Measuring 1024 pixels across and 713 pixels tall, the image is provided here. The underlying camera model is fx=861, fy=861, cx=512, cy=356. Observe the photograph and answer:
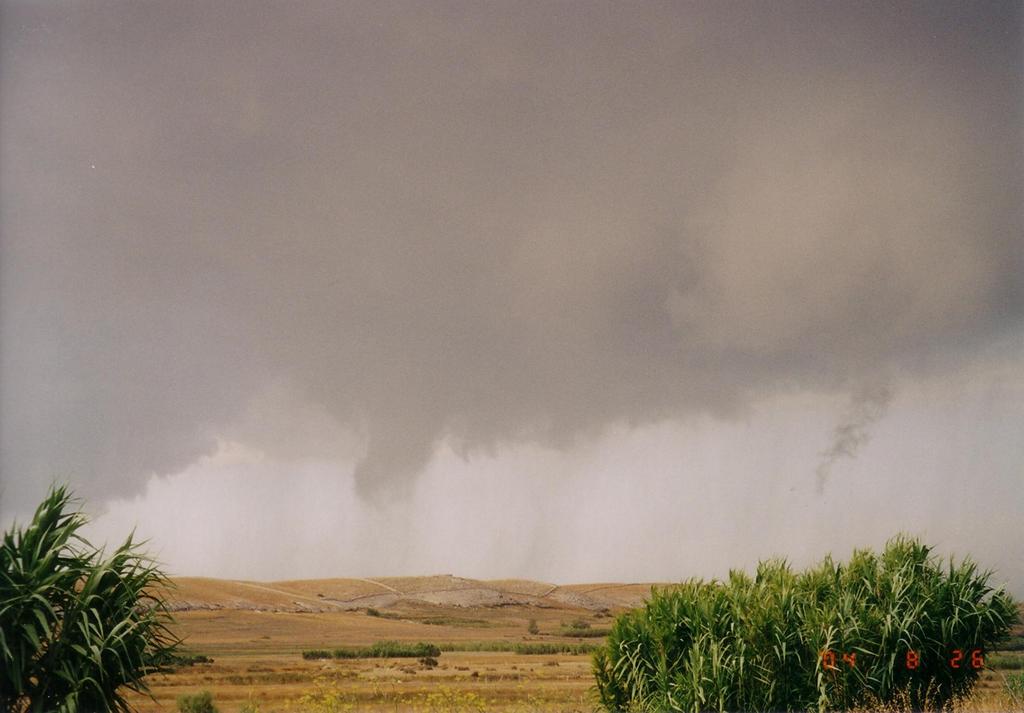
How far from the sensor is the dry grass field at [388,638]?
7973mm

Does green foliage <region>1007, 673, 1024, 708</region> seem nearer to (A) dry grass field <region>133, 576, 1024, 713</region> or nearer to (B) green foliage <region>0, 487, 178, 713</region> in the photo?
(A) dry grass field <region>133, 576, 1024, 713</region>

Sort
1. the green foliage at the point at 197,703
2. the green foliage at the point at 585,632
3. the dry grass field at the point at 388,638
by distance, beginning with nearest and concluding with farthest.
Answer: the green foliage at the point at 197,703
the dry grass field at the point at 388,638
the green foliage at the point at 585,632

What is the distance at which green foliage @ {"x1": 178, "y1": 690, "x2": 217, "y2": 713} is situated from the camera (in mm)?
7766

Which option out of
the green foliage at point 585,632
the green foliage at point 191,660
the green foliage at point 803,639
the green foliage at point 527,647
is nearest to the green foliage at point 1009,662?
the green foliage at point 803,639

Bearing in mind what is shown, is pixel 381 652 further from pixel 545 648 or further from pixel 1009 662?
pixel 1009 662

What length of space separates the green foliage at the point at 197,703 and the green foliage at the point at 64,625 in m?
1.14

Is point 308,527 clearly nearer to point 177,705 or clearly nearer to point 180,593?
point 180,593

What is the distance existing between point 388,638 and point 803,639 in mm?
3807

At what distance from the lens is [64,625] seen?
6.37 meters

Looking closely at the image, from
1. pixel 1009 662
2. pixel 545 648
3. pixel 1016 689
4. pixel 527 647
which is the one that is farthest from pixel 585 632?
pixel 1009 662

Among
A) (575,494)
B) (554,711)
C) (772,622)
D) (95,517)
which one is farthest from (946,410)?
(95,517)

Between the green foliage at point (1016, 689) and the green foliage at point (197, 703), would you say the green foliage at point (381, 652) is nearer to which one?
the green foliage at point (197, 703)

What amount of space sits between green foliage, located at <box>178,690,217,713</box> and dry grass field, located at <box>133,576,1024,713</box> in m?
0.06
